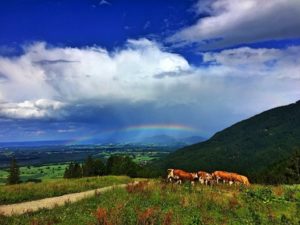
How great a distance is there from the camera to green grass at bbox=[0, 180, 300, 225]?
1796 centimetres

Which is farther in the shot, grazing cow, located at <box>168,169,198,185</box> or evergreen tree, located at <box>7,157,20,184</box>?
evergreen tree, located at <box>7,157,20,184</box>

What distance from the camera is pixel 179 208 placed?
834 inches

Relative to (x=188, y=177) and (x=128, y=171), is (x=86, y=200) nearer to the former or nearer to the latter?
(x=188, y=177)

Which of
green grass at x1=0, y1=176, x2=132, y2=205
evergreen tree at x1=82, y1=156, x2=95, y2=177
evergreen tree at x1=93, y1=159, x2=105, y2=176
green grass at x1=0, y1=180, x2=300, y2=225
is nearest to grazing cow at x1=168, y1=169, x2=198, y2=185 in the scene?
green grass at x1=0, y1=180, x2=300, y2=225

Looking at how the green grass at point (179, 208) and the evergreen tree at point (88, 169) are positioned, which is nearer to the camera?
the green grass at point (179, 208)

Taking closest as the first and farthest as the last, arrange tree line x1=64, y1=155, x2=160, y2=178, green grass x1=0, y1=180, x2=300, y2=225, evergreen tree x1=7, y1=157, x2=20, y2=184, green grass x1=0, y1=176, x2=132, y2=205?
green grass x1=0, y1=180, x2=300, y2=225
green grass x1=0, y1=176, x2=132, y2=205
tree line x1=64, y1=155, x2=160, y2=178
evergreen tree x1=7, y1=157, x2=20, y2=184

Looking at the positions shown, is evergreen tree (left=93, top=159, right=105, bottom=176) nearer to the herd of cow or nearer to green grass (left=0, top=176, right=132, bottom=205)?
green grass (left=0, top=176, right=132, bottom=205)

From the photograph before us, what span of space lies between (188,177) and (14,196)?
15335mm

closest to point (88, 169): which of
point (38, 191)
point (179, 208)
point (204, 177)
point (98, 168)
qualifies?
point (98, 168)

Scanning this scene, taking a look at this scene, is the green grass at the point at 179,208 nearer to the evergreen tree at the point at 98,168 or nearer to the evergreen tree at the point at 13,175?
the evergreen tree at the point at 98,168

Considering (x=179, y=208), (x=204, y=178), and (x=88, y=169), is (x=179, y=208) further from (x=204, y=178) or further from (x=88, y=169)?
(x=88, y=169)

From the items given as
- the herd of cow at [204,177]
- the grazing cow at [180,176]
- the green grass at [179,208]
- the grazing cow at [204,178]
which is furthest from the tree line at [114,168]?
the green grass at [179,208]

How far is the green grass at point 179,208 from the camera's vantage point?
1796cm

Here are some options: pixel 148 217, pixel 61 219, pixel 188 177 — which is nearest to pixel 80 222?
pixel 61 219
